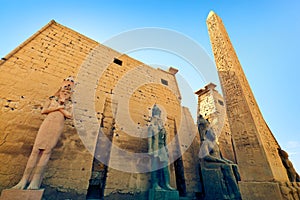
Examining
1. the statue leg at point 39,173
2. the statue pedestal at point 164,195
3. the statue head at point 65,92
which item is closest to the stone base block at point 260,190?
the statue pedestal at point 164,195

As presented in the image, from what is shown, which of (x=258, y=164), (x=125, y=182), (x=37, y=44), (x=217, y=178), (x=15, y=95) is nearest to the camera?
(x=258, y=164)

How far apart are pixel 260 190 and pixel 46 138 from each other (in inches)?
124

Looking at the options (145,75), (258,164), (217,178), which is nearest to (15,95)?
(145,75)

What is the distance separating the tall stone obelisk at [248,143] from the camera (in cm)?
184

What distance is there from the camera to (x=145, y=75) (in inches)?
258

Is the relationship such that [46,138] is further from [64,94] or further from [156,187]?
[156,187]

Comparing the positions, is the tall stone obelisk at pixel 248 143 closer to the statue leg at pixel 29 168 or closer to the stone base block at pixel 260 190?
the stone base block at pixel 260 190

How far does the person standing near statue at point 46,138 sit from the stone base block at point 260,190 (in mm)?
2940

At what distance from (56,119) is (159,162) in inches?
105

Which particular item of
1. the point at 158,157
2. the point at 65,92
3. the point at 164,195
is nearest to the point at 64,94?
the point at 65,92

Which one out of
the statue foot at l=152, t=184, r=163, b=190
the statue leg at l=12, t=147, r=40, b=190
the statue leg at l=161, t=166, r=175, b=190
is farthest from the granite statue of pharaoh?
the statue leg at l=12, t=147, r=40, b=190

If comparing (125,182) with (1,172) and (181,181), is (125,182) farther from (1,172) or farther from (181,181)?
(1,172)

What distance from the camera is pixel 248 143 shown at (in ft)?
6.97

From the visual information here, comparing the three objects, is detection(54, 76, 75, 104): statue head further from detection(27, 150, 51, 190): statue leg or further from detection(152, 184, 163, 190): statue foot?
detection(152, 184, 163, 190): statue foot
